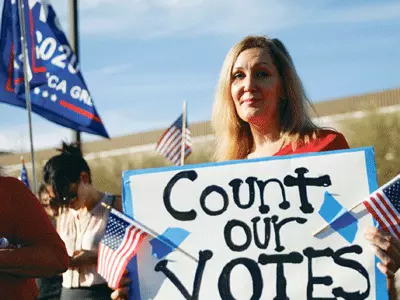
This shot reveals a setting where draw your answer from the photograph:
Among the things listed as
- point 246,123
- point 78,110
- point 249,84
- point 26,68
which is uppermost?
point 26,68

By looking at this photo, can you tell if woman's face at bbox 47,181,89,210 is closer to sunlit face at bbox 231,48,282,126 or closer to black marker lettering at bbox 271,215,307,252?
sunlit face at bbox 231,48,282,126

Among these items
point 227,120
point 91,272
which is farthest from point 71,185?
point 227,120

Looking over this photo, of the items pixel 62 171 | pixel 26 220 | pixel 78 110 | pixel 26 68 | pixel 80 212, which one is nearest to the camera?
pixel 26 220

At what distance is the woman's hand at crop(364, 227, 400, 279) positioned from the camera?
301 centimetres

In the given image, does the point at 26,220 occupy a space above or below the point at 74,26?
below

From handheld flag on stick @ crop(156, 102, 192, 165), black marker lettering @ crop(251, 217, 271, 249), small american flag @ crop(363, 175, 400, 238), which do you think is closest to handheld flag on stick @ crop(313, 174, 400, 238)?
small american flag @ crop(363, 175, 400, 238)

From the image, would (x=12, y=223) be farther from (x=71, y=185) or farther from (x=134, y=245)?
(x=71, y=185)

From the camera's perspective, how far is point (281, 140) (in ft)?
11.5

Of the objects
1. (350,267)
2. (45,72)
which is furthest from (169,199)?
(45,72)

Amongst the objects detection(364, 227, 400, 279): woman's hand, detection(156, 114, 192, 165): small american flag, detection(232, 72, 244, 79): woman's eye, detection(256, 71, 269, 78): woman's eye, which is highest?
detection(156, 114, 192, 165): small american flag

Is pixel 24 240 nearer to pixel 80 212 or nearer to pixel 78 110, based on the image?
pixel 80 212

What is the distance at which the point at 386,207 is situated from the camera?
3062 millimetres

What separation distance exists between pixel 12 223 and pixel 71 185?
2308mm

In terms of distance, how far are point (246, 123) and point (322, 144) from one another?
0.54 m
